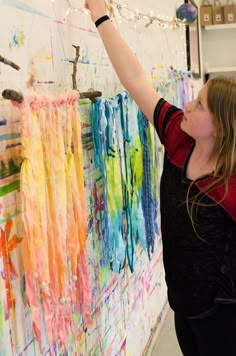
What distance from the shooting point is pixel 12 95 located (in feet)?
3.45

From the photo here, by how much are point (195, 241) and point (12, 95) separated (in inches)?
28.8

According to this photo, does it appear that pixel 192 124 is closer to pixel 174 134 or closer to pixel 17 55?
pixel 174 134

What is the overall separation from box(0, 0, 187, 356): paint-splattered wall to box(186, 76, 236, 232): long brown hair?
408mm

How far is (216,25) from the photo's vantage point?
4598mm

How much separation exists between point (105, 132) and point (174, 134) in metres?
0.22

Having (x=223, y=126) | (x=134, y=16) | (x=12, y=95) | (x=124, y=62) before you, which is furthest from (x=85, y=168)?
(x=134, y=16)

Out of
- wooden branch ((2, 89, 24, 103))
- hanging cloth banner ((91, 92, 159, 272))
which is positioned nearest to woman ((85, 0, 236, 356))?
hanging cloth banner ((91, 92, 159, 272))

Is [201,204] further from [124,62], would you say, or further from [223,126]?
[124,62]

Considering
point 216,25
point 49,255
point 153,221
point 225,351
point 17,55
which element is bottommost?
point 225,351

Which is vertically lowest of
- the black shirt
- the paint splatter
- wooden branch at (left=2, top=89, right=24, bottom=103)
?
the black shirt

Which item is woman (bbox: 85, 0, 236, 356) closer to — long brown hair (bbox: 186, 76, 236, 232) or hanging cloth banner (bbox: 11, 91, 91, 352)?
long brown hair (bbox: 186, 76, 236, 232)

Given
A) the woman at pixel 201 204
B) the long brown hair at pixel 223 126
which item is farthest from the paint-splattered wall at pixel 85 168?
the long brown hair at pixel 223 126

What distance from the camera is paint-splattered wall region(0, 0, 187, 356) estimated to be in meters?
1.17

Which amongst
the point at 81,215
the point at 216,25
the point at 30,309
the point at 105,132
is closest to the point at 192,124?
the point at 105,132
